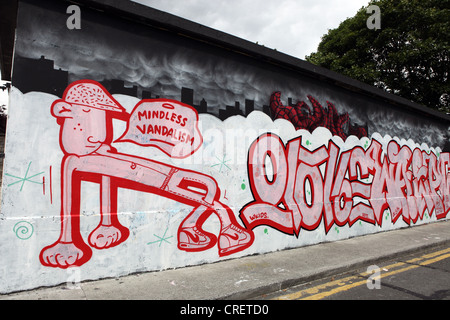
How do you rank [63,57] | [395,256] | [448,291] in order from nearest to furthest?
1. [63,57]
2. [448,291]
3. [395,256]

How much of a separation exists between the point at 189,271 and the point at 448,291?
3.53 metres

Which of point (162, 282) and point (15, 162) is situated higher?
point (15, 162)

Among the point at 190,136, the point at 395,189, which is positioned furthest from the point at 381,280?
the point at 395,189

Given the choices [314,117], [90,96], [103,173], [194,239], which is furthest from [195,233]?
[314,117]

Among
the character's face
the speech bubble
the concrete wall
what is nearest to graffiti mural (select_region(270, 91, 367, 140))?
the concrete wall

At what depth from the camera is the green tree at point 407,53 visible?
15.0 meters

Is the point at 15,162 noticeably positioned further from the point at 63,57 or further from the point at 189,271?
the point at 189,271

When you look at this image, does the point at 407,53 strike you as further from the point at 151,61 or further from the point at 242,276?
the point at 242,276

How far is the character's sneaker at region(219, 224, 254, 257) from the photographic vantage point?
521 centimetres

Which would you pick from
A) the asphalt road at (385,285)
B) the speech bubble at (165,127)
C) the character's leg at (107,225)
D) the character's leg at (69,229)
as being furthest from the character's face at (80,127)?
the asphalt road at (385,285)

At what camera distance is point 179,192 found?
4.80m

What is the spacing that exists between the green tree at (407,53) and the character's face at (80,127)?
1531 centimetres

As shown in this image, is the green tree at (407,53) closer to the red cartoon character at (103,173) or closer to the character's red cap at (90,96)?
the red cartoon character at (103,173)
